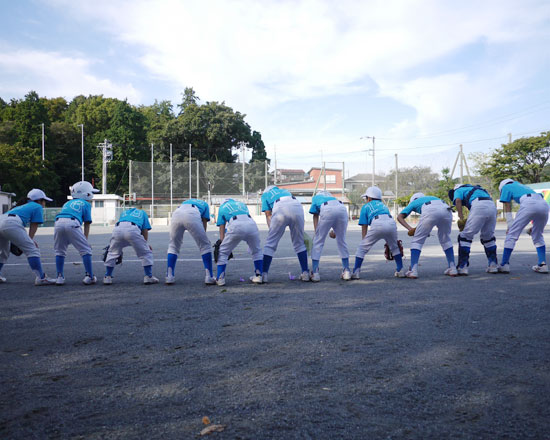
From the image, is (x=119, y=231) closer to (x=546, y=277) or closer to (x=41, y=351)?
(x=41, y=351)

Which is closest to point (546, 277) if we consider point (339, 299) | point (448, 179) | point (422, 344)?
point (339, 299)

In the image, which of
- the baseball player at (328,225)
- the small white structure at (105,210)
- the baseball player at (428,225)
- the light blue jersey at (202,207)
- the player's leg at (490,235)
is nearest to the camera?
the light blue jersey at (202,207)

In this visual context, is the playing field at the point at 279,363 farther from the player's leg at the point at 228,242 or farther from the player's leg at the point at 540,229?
the player's leg at the point at 540,229

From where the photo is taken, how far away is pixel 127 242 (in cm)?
707

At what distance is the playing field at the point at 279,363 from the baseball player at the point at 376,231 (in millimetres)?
1203

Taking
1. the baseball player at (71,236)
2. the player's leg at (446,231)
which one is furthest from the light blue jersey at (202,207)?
the player's leg at (446,231)

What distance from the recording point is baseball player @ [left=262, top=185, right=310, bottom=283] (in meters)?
7.19

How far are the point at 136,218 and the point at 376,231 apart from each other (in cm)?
395

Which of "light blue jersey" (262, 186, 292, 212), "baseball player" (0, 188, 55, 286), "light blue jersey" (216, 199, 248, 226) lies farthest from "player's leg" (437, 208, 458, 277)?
"baseball player" (0, 188, 55, 286)

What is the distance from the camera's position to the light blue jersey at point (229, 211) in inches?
279

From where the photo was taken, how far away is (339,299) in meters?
5.73

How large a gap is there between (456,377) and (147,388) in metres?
2.05

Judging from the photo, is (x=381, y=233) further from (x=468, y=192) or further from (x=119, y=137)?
(x=119, y=137)

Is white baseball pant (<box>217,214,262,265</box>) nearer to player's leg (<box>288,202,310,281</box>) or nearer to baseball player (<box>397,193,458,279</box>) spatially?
player's leg (<box>288,202,310,281</box>)
